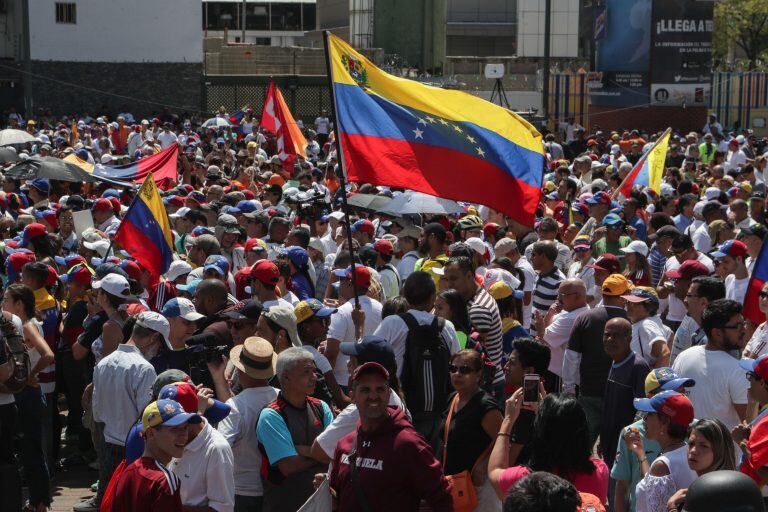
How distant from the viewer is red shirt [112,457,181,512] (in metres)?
4.95

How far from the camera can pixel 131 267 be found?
946 centimetres

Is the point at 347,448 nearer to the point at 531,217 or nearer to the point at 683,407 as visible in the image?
the point at 683,407

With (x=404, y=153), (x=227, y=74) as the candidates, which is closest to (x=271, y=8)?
(x=227, y=74)

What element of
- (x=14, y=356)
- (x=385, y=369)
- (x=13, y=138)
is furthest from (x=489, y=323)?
(x=13, y=138)

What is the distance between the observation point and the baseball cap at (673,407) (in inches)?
213

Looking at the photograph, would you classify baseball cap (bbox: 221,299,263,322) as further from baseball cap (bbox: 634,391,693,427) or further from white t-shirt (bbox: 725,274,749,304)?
white t-shirt (bbox: 725,274,749,304)

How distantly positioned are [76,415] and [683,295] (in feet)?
16.7

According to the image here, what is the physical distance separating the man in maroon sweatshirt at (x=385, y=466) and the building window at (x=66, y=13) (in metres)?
42.5

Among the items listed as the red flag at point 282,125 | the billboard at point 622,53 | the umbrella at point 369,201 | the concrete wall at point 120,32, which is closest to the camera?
the umbrella at point 369,201

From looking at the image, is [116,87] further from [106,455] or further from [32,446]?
[106,455]

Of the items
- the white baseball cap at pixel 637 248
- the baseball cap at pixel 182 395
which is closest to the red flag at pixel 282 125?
the white baseball cap at pixel 637 248

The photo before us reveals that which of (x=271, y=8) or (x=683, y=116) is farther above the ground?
(x=271, y=8)

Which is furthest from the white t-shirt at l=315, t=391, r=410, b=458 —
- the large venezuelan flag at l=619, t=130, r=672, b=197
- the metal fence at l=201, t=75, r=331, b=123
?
the metal fence at l=201, t=75, r=331, b=123

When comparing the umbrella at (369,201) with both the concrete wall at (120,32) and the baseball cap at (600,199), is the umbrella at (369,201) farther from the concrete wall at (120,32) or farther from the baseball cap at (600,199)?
the concrete wall at (120,32)
